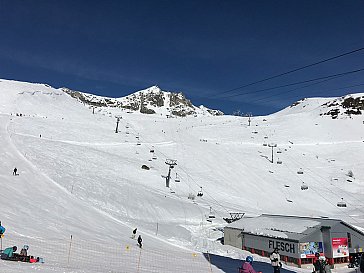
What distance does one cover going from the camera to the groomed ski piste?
19.8m

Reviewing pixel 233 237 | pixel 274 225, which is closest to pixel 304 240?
pixel 274 225

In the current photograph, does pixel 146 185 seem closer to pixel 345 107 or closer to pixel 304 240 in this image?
pixel 304 240

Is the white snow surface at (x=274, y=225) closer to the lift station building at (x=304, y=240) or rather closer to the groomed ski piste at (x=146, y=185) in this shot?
the lift station building at (x=304, y=240)

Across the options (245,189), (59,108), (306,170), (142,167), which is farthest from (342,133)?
(59,108)

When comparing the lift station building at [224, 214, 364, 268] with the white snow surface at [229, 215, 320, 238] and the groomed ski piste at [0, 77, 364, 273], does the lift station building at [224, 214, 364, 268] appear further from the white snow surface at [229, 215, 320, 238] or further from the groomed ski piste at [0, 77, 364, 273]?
the groomed ski piste at [0, 77, 364, 273]

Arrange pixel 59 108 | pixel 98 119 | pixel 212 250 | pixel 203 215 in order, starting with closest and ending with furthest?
pixel 212 250
pixel 203 215
pixel 98 119
pixel 59 108

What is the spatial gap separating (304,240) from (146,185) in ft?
74.7

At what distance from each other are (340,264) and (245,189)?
2433 cm

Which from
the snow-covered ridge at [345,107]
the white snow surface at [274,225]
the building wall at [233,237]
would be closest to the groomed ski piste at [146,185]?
the building wall at [233,237]

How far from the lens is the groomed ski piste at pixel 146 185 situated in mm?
19781

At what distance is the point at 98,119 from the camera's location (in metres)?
86.1

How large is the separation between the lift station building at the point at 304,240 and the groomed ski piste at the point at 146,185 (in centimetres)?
153

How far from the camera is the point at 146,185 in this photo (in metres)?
42.1

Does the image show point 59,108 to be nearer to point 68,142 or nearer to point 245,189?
point 68,142
